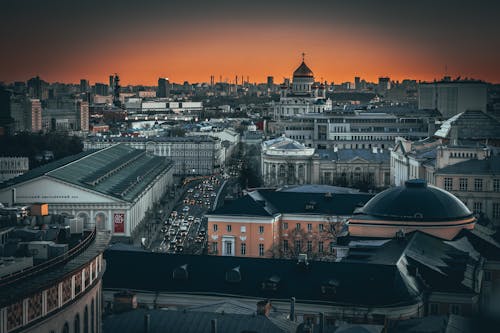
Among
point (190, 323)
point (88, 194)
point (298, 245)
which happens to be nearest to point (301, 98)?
point (88, 194)

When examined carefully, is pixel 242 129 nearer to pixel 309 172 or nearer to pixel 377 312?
pixel 309 172

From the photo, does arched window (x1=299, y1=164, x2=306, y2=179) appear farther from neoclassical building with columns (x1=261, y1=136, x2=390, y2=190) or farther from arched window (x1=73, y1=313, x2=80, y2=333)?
arched window (x1=73, y1=313, x2=80, y2=333)

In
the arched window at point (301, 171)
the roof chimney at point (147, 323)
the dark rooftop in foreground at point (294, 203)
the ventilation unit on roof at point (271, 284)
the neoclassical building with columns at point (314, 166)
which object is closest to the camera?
the roof chimney at point (147, 323)

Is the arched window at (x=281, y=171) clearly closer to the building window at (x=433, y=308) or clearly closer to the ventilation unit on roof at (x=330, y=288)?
the building window at (x=433, y=308)

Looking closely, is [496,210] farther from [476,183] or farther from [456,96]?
[456,96]

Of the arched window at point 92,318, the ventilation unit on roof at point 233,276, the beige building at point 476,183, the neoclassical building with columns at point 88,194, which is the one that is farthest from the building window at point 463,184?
the arched window at point 92,318

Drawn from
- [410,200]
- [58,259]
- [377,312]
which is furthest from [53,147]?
[58,259]

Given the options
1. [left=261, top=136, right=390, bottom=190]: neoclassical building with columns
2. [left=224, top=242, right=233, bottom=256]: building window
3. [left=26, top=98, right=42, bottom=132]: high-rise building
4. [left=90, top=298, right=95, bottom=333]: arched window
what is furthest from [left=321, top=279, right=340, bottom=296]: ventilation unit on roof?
[left=26, top=98, right=42, bottom=132]: high-rise building

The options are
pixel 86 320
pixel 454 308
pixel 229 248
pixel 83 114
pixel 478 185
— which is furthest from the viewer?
pixel 83 114
